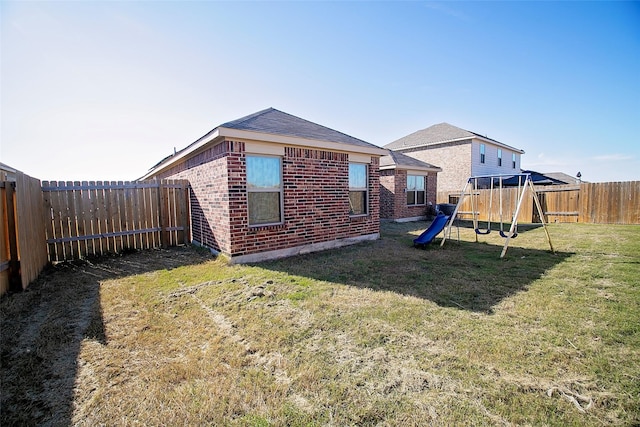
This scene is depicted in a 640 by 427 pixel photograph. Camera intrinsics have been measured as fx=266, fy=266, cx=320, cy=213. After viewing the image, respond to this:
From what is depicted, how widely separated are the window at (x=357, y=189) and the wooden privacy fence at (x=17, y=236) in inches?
278

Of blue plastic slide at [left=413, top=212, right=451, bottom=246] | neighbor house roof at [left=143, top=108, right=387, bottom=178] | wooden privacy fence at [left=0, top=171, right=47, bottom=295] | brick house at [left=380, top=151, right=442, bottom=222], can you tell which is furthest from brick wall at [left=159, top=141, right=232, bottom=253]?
brick house at [left=380, top=151, right=442, bottom=222]

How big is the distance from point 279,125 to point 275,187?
1715mm

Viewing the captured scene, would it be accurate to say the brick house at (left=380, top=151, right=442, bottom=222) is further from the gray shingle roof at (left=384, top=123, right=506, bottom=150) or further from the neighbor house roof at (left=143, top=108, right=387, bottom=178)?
the gray shingle roof at (left=384, top=123, right=506, bottom=150)

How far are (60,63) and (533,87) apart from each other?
16999mm

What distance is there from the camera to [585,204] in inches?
505

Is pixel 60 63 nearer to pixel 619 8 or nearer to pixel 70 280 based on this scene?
pixel 70 280

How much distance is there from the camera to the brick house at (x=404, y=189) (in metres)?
13.7

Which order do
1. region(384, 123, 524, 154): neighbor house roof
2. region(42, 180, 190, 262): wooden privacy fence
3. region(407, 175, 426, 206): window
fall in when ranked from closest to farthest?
region(42, 180, 190, 262): wooden privacy fence, region(407, 175, 426, 206): window, region(384, 123, 524, 154): neighbor house roof

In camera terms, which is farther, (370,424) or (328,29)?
(328,29)

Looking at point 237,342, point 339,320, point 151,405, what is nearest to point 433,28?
point 339,320

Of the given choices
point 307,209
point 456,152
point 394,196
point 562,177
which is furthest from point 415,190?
point 562,177

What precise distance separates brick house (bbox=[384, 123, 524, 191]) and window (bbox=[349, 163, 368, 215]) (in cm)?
1565

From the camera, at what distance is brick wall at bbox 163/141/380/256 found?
5887 millimetres

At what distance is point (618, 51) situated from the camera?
9.66 m
